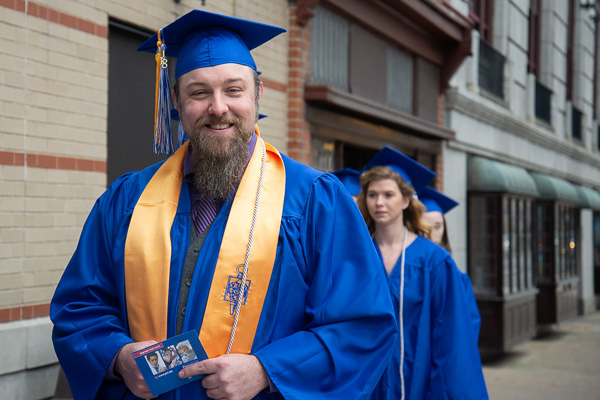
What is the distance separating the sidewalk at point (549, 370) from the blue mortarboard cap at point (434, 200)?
3.05m

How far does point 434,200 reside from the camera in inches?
262

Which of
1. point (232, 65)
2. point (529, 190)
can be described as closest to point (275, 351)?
point (232, 65)

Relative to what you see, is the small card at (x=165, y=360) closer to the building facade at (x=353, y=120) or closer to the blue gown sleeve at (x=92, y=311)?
the blue gown sleeve at (x=92, y=311)

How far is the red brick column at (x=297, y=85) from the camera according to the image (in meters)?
7.36

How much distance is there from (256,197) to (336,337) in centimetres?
53

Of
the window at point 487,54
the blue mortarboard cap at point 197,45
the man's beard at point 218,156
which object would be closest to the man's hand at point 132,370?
the man's beard at point 218,156

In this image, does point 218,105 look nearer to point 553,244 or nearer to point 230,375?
point 230,375

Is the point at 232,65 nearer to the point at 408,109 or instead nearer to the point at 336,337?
the point at 336,337

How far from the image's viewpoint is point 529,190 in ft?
44.9

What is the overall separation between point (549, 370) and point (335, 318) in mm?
9212

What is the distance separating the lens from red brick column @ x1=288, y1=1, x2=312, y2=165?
7363 millimetres

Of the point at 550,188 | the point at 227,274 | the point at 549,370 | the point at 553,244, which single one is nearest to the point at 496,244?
the point at 549,370

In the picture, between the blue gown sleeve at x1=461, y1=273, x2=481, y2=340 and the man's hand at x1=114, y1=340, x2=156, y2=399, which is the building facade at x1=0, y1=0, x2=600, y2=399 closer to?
the man's hand at x1=114, y1=340, x2=156, y2=399

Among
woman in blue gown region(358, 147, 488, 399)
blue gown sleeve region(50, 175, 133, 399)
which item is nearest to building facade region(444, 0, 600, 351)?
woman in blue gown region(358, 147, 488, 399)
